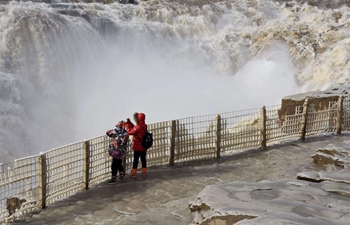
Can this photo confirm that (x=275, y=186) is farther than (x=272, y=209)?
Yes

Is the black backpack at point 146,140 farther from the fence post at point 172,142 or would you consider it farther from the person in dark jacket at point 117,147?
the fence post at point 172,142

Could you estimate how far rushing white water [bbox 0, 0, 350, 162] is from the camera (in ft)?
57.8

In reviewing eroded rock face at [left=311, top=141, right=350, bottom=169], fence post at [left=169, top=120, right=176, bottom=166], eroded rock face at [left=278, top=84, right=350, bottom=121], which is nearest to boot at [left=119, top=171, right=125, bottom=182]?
fence post at [left=169, top=120, right=176, bottom=166]

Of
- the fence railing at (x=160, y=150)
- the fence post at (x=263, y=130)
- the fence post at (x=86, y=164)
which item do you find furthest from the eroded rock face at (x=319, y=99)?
the fence post at (x=86, y=164)

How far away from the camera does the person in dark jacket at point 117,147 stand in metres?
7.31

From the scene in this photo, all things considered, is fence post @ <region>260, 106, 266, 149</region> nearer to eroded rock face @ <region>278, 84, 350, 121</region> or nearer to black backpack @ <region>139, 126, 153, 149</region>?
eroded rock face @ <region>278, 84, 350, 121</region>

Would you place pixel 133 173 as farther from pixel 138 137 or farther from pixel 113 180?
pixel 138 137

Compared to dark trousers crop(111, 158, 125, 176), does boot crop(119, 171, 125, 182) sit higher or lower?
lower

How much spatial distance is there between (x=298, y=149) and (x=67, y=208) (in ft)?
19.0

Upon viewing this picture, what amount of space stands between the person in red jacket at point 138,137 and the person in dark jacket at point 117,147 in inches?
7.0

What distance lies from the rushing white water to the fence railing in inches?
275

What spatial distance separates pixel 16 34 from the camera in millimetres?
17891

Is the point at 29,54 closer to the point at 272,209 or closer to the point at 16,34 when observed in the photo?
the point at 16,34

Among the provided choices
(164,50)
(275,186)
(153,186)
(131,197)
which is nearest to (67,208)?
(131,197)
